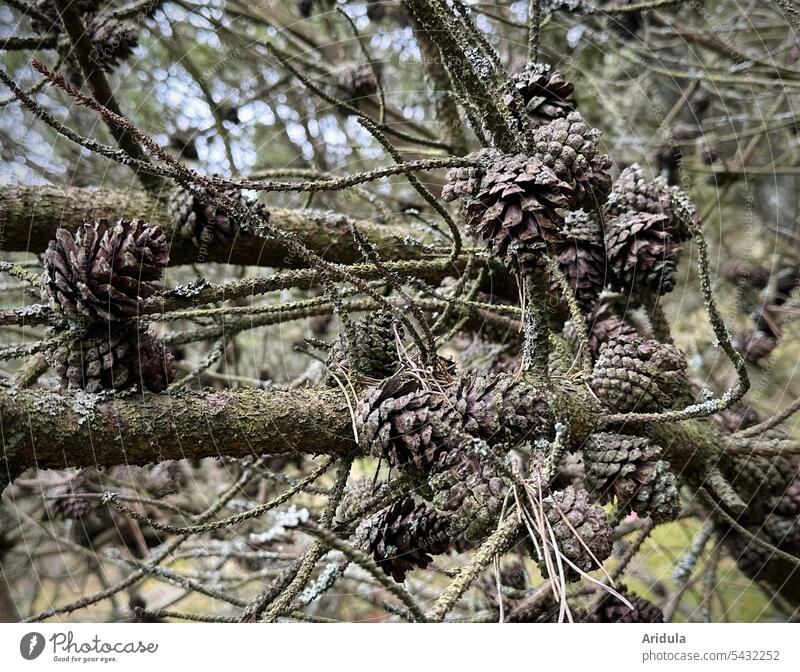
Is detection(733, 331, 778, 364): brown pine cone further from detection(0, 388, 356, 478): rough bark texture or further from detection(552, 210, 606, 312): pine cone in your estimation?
detection(0, 388, 356, 478): rough bark texture

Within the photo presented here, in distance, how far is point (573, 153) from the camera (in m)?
0.55

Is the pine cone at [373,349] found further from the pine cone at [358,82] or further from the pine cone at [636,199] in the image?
the pine cone at [358,82]

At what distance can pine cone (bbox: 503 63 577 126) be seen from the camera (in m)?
0.62

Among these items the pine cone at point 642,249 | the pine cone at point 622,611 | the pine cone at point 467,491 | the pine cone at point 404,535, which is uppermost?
the pine cone at point 642,249

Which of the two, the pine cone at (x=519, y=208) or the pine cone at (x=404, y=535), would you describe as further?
the pine cone at (x=404, y=535)

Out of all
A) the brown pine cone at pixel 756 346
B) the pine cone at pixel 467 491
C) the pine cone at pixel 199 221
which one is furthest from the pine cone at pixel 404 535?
the brown pine cone at pixel 756 346

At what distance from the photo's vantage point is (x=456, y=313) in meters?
0.90

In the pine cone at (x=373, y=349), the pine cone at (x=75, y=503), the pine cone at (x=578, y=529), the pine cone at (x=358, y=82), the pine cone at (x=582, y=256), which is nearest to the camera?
the pine cone at (x=578, y=529)

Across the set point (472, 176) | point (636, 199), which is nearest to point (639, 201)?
point (636, 199)

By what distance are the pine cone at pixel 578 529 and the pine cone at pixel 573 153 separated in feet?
0.79

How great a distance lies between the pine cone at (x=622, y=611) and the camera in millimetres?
779

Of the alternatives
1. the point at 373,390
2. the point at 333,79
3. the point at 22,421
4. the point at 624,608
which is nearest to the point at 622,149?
the point at 333,79
